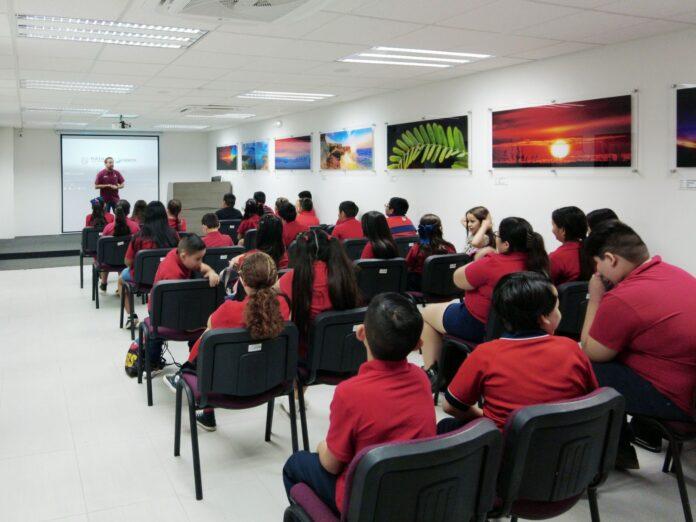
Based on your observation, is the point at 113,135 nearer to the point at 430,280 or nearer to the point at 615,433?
the point at 430,280

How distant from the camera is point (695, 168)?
16.2 ft

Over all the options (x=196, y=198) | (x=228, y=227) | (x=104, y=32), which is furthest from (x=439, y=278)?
(x=196, y=198)

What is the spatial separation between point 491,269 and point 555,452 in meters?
1.65

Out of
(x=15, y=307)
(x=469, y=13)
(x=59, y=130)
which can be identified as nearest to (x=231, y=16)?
(x=469, y=13)

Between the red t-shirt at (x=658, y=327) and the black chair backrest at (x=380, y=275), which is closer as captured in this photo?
the red t-shirt at (x=658, y=327)

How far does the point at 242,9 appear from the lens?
3.95 meters

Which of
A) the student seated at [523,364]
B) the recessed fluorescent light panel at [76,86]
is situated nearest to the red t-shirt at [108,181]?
the recessed fluorescent light panel at [76,86]

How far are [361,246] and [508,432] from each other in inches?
184

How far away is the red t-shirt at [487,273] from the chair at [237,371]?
1.15 meters

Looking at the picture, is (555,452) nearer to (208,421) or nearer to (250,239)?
(208,421)

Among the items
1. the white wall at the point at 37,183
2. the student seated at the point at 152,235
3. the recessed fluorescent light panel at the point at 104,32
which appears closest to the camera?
the recessed fluorescent light panel at the point at 104,32

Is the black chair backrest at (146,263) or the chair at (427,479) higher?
the black chair backrest at (146,263)

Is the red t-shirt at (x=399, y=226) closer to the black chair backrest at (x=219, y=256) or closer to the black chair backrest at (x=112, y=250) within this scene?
the black chair backrest at (x=219, y=256)

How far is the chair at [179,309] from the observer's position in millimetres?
3852
